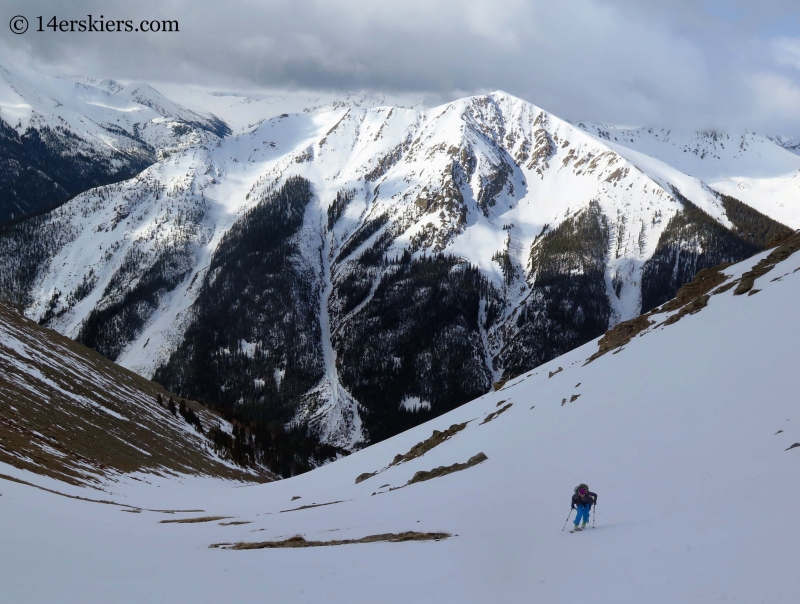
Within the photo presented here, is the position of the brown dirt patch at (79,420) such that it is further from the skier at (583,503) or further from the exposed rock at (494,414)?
the skier at (583,503)

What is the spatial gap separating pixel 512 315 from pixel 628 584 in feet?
625

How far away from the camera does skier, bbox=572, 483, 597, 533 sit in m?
16.1

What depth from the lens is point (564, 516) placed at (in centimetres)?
1809

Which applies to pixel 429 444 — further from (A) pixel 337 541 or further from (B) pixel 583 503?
(B) pixel 583 503

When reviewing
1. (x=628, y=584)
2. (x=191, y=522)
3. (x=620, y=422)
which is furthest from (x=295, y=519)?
(x=628, y=584)

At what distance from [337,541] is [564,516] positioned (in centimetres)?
860

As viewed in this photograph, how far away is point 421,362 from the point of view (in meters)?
178

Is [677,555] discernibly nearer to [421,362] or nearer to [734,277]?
[734,277]

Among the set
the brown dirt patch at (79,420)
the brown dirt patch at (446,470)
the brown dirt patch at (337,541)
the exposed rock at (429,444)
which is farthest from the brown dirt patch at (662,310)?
the brown dirt patch at (79,420)

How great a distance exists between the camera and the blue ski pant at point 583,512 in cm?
1619

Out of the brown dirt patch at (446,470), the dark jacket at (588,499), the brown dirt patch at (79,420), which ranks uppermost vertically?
the dark jacket at (588,499)

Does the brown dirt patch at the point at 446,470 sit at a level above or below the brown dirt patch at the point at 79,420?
above

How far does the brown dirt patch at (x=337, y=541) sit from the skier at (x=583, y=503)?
4581 millimetres

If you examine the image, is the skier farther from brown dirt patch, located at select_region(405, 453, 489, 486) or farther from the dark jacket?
brown dirt patch, located at select_region(405, 453, 489, 486)
